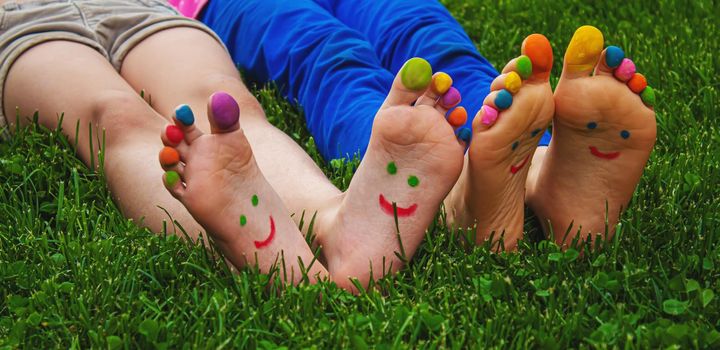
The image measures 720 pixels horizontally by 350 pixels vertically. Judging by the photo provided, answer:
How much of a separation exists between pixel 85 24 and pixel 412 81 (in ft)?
3.99

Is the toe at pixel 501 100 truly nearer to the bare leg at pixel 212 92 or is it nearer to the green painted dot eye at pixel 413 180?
the green painted dot eye at pixel 413 180

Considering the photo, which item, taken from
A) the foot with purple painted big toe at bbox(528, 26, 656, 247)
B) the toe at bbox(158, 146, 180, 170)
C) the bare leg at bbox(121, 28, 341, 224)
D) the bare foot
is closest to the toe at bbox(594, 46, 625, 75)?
the foot with purple painted big toe at bbox(528, 26, 656, 247)

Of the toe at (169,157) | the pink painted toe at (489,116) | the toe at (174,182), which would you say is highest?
the pink painted toe at (489,116)

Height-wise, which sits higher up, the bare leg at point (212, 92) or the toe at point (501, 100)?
the toe at point (501, 100)

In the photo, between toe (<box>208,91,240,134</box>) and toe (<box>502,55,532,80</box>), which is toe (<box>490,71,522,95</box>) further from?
toe (<box>208,91,240,134</box>)

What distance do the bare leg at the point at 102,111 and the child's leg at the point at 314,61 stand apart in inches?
17.5

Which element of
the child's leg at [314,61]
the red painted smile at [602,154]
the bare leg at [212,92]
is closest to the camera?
the red painted smile at [602,154]

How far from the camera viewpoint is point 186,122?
1585 millimetres

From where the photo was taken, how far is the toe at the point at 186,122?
1.58 meters

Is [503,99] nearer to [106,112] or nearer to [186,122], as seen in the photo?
[186,122]

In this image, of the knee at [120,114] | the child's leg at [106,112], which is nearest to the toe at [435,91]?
the child's leg at [106,112]

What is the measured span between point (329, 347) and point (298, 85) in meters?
1.23

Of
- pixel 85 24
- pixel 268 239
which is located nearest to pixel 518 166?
pixel 268 239

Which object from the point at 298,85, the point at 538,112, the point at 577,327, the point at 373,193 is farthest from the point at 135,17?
the point at 577,327
